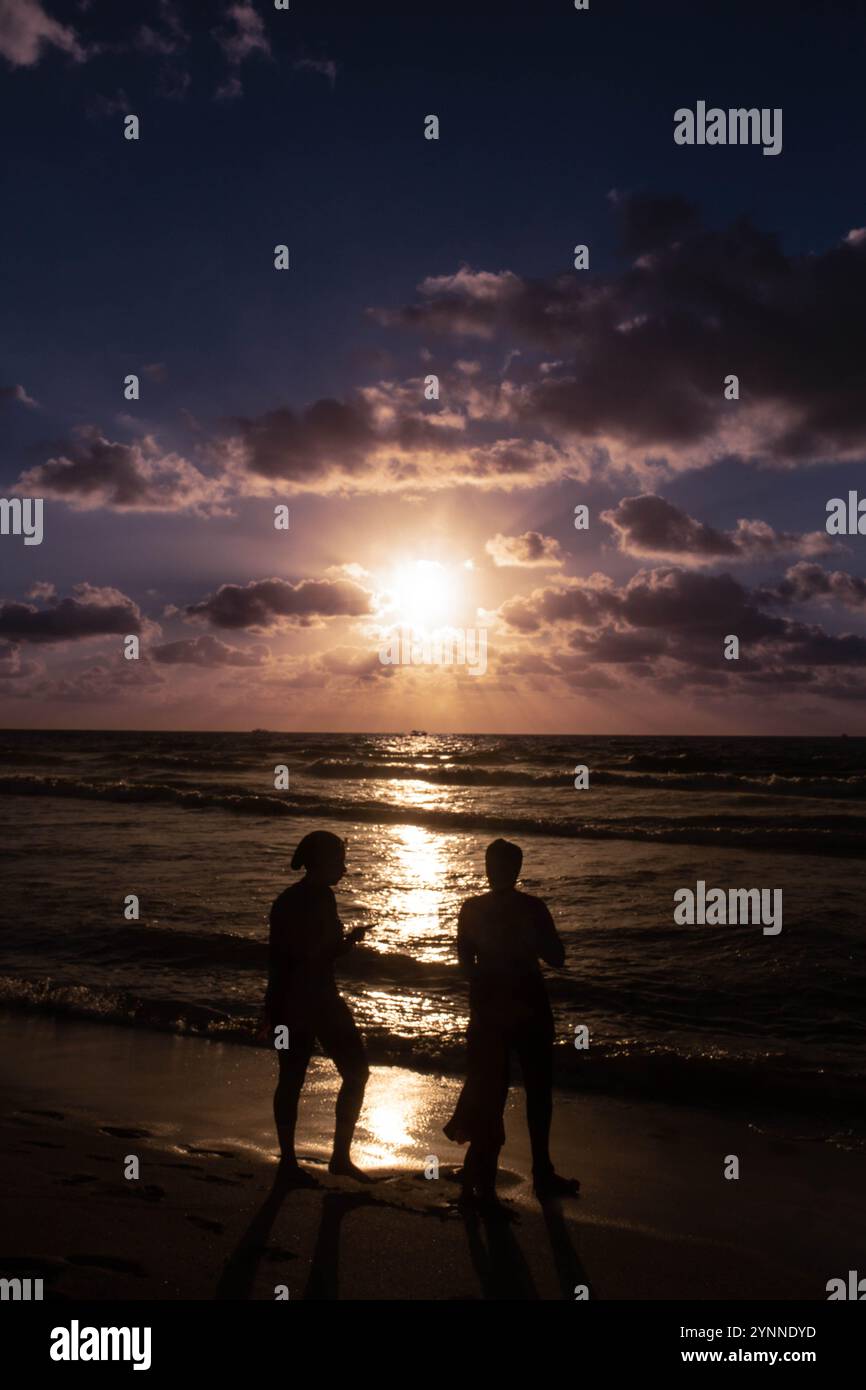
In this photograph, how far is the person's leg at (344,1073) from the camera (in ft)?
19.9

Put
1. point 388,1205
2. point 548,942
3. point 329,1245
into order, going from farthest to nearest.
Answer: point 548,942 < point 388,1205 < point 329,1245

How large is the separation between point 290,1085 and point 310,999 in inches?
23.4

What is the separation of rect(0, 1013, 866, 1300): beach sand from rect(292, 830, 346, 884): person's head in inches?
73.6

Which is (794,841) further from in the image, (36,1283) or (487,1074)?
(36,1283)

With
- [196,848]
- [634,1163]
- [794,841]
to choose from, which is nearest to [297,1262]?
[634,1163]

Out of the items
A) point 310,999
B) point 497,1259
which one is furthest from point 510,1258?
point 310,999

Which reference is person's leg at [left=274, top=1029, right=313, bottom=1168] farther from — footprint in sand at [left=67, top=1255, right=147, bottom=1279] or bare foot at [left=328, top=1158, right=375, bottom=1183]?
footprint in sand at [left=67, top=1255, right=147, bottom=1279]

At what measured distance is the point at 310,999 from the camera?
6.04 metres

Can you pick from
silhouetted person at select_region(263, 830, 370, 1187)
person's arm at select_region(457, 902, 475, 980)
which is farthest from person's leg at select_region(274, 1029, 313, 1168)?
person's arm at select_region(457, 902, 475, 980)

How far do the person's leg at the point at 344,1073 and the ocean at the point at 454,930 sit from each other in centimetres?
253

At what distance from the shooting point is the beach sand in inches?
190

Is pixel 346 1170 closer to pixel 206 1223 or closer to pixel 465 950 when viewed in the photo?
pixel 206 1223

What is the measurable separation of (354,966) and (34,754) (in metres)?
53.8

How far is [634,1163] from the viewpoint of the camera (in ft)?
21.7
